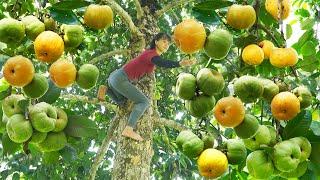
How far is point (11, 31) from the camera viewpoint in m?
1.67

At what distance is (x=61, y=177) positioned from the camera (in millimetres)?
5594

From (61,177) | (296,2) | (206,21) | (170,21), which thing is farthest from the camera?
(170,21)

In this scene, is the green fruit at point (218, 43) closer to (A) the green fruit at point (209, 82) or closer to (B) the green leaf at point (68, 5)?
(A) the green fruit at point (209, 82)

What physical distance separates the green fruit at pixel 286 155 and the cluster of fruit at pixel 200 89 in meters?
0.25

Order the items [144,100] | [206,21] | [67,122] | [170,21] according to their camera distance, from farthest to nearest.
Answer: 1. [170,21]
2. [144,100]
3. [67,122]
4. [206,21]

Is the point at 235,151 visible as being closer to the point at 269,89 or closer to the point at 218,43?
the point at 269,89

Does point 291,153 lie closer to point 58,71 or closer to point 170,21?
point 58,71

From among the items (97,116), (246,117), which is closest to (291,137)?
(246,117)

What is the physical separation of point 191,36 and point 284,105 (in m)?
0.36

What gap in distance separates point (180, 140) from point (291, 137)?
0.37m

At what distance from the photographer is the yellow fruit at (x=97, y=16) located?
5.55 ft

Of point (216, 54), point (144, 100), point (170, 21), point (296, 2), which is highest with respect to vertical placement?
point (216, 54)

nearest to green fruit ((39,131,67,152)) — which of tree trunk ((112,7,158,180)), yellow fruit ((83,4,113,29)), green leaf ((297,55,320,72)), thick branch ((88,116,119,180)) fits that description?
yellow fruit ((83,4,113,29))

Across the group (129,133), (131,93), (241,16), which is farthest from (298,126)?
(131,93)
